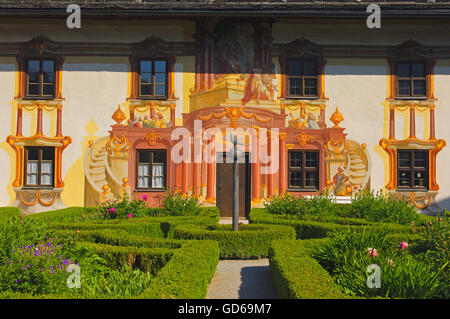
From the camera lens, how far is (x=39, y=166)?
13.9 meters

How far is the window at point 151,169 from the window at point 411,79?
341 inches

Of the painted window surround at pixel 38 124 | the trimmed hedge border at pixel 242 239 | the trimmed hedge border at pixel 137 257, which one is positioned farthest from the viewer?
the painted window surround at pixel 38 124

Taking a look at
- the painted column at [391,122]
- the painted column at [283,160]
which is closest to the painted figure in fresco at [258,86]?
Result: the painted column at [283,160]

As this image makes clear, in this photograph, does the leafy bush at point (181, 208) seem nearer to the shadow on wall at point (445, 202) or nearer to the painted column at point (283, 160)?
the painted column at point (283, 160)

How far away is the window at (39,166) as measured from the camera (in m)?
13.9

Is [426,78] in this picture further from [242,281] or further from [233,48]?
[242,281]

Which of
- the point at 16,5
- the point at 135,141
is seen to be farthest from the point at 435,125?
the point at 16,5

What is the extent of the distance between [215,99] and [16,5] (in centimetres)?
735

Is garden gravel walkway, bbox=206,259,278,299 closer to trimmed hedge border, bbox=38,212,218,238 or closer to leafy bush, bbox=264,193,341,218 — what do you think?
trimmed hedge border, bbox=38,212,218,238

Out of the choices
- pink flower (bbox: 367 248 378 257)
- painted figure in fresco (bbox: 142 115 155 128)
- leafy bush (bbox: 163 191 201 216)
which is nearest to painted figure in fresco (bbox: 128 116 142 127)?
painted figure in fresco (bbox: 142 115 155 128)

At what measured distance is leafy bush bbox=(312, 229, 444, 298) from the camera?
4254 mm

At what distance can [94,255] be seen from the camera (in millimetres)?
5703

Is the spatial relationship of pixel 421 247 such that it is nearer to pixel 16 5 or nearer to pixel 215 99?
pixel 215 99

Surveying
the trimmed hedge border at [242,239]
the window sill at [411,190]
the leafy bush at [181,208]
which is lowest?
the trimmed hedge border at [242,239]
